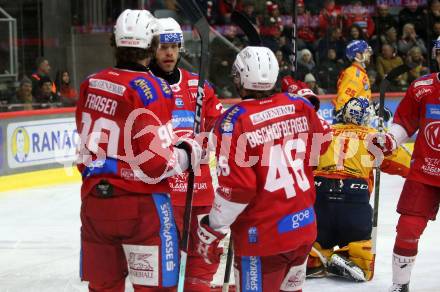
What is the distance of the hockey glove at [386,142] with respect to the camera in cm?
465

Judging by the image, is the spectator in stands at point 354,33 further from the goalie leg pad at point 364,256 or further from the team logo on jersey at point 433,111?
the team logo on jersey at point 433,111

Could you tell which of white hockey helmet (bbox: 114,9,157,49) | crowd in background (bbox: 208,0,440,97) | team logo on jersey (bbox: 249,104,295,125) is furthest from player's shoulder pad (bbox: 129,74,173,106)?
crowd in background (bbox: 208,0,440,97)

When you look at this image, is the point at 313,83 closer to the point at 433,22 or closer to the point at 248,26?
the point at 433,22

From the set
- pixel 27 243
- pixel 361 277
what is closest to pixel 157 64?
pixel 361 277

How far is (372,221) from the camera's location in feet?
17.9

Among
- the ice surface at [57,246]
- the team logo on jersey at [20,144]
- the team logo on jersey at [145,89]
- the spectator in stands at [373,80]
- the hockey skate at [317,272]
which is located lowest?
the ice surface at [57,246]

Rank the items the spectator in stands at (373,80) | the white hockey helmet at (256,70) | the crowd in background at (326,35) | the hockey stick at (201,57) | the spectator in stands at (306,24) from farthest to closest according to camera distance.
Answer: the spectator in stands at (306,24)
the spectator in stands at (373,80)
the crowd in background at (326,35)
the hockey stick at (201,57)
the white hockey helmet at (256,70)

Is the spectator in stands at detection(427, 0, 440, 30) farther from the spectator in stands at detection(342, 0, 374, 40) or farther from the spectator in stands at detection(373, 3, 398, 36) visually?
the spectator in stands at detection(342, 0, 374, 40)

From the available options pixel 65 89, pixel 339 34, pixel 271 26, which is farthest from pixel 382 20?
pixel 65 89

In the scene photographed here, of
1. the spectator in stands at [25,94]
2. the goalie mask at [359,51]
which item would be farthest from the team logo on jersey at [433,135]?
the spectator in stands at [25,94]

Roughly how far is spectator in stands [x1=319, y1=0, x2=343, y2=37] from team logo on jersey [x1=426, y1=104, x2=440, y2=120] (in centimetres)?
782

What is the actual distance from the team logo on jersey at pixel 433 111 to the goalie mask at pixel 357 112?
684 millimetres

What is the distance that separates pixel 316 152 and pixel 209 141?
1.51 feet

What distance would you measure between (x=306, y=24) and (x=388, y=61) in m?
1.20
